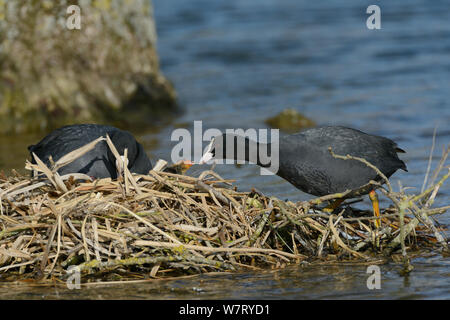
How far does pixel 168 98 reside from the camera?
9188 millimetres

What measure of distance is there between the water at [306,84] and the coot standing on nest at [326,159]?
68cm

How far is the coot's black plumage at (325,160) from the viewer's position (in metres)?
4.50

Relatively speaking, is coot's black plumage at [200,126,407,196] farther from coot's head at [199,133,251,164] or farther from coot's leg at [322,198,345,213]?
coot's leg at [322,198,345,213]

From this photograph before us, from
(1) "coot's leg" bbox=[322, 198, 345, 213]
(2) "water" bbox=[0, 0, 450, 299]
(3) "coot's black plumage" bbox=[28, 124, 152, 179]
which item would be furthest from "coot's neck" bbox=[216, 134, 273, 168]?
(2) "water" bbox=[0, 0, 450, 299]

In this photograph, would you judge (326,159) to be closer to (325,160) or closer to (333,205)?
(325,160)

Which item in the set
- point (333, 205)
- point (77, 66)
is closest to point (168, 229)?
point (333, 205)

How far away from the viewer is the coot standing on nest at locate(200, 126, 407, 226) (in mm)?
4496

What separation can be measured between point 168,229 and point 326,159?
3.84 feet

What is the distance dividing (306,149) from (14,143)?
14.2 ft

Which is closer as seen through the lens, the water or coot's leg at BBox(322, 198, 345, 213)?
the water

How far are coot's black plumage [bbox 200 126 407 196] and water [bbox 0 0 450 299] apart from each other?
69cm

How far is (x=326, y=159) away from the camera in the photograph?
452 cm

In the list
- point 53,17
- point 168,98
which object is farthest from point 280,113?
point 53,17

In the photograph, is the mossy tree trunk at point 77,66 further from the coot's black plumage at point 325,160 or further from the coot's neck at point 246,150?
the coot's black plumage at point 325,160
